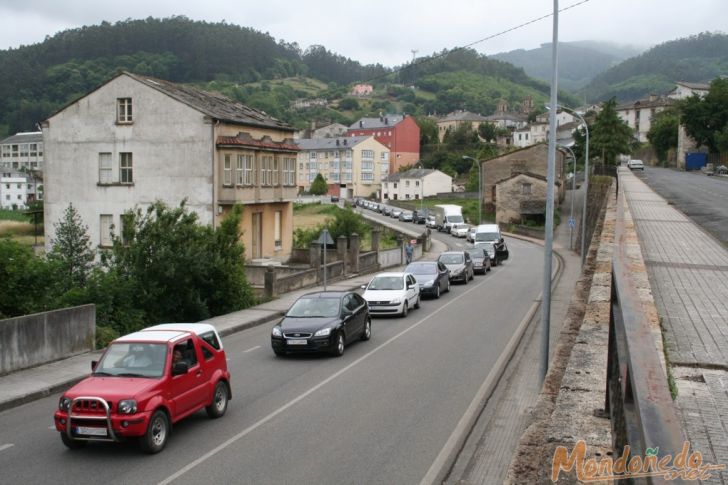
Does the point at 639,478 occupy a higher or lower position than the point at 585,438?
higher

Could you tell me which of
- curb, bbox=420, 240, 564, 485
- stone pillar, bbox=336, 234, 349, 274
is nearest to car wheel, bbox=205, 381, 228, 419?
curb, bbox=420, 240, 564, 485

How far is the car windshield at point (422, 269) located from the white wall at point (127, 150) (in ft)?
36.7

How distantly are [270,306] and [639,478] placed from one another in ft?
77.5

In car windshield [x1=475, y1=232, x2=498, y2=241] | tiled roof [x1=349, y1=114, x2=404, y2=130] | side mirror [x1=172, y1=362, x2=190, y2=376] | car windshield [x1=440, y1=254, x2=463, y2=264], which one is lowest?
car windshield [x1=440, y1=254, x2=463, y2=264]

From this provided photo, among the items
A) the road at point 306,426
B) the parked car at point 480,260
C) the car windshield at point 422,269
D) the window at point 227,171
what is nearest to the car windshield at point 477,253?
the parked car at point 480,260

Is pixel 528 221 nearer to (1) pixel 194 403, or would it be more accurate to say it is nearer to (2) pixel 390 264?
(2) pixel 390 264

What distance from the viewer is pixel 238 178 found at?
3684 centimetres

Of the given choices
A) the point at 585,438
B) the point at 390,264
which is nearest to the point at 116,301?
the point at 585,438

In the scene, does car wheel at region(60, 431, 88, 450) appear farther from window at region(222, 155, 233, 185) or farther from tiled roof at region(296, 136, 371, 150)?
tiled roof at region(296, 136, 371, 150)

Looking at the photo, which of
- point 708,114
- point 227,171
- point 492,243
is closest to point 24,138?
point 708,114

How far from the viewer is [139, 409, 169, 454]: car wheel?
9.57 metres

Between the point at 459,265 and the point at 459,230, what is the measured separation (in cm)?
3686

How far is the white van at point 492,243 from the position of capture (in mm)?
44469

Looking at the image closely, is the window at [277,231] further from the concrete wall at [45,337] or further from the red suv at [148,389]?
the red suv at [148,389]
